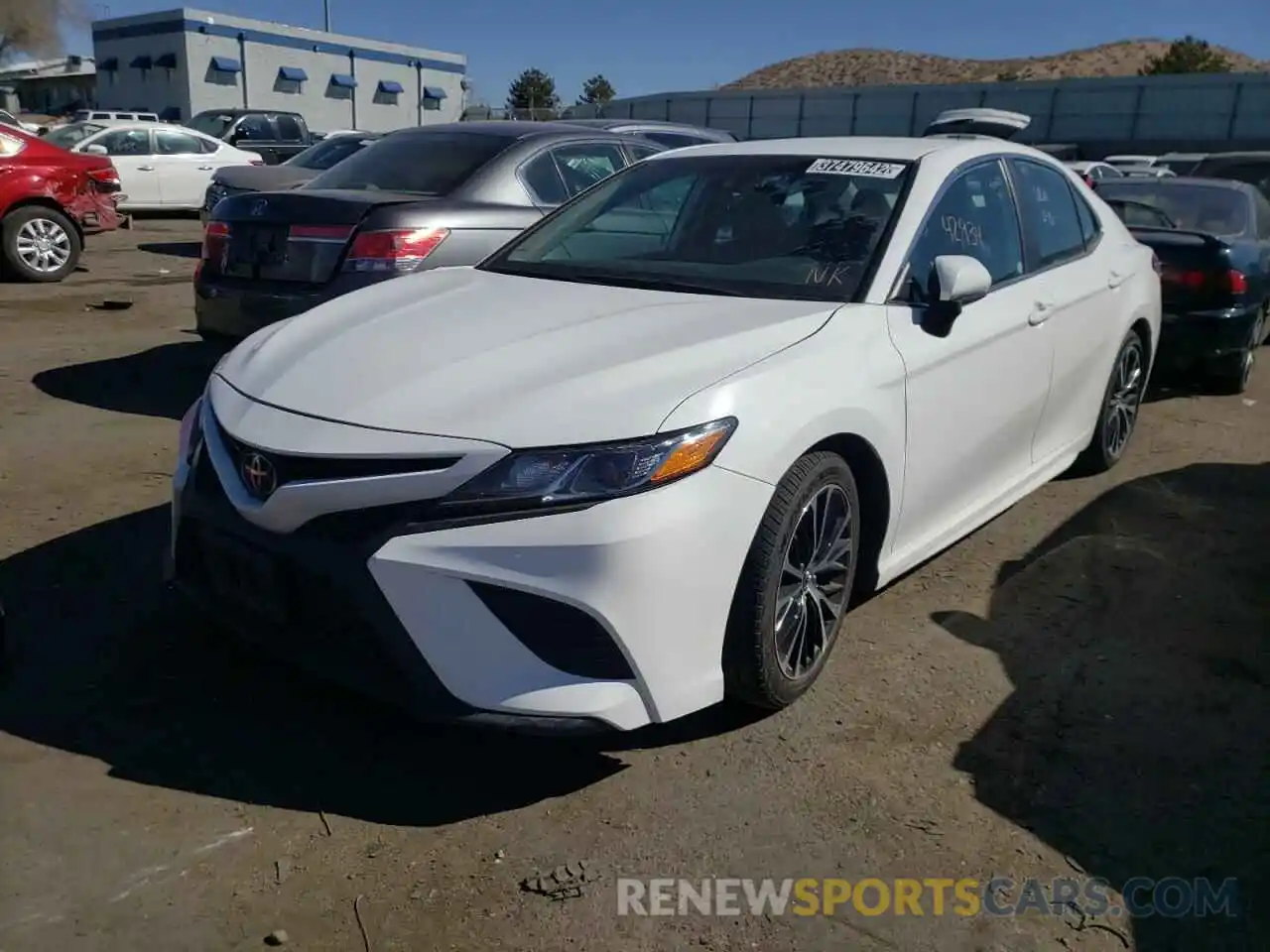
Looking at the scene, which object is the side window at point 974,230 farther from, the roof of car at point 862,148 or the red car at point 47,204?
the red car at point 47,204

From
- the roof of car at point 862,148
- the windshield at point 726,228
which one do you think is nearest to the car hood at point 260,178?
the windshield at point 726,228

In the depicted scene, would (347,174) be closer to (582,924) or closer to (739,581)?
(739,581)

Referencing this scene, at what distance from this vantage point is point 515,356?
2.98 meters

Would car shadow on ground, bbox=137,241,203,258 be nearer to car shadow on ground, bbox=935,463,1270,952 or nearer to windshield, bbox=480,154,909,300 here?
windshield, bbox=480,154,909,300

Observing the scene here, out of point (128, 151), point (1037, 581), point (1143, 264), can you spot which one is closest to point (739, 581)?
point (1037, 581)

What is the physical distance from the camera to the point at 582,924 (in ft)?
7.80

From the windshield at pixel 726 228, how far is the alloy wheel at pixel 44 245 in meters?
7.99

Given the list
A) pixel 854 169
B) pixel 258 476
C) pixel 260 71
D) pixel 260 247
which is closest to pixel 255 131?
pixel 260 247

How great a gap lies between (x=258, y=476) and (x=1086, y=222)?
3.90 m

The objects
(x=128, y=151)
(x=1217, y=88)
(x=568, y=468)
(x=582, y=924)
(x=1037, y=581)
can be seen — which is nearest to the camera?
(x=582, y=924)

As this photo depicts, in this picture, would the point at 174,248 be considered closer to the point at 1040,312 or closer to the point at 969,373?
the point at 1040,312

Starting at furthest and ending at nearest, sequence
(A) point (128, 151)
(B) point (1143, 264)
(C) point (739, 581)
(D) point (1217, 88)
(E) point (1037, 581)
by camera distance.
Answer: (D) point (1217, 88), (A) point (128, 151), (B) point (1143, 264), (E) point (1037, 581), (C) point (739, 581)

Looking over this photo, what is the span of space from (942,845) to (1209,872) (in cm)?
61

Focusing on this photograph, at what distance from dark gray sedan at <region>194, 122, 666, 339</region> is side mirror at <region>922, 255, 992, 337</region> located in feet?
9.25
